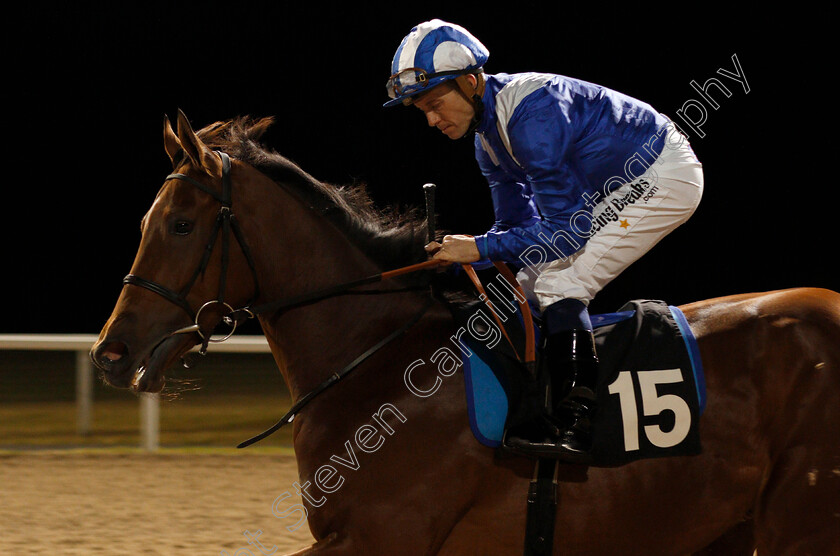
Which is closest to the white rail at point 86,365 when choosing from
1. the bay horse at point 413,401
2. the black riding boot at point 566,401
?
the bay horse at point 413,401

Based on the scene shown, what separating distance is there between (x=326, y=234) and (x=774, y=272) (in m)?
11.1

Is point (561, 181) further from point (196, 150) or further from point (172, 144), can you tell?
point (172, 144)

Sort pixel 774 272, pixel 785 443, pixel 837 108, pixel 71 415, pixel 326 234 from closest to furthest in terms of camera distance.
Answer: pixel 785 443 → pixel 326 234 → pixel 71 415 → pixel 837 108 → pixel 774 272

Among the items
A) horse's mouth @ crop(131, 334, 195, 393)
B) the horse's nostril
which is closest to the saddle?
horse's mouth @ crop(131, 334, 195, 393)

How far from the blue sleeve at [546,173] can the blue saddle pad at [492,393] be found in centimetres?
32

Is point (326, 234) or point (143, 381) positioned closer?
point (143, 381)

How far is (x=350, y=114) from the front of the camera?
1288cm

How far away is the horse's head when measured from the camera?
2.09m

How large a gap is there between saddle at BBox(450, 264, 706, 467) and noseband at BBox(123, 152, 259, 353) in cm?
63

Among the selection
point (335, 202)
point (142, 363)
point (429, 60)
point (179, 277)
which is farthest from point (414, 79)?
point (142, 363)

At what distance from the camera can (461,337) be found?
227 cm

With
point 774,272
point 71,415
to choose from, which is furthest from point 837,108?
point 71,415

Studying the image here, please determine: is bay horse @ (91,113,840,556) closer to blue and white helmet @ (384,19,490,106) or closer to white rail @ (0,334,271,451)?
blue and white helmet @ (384,19,490,106)

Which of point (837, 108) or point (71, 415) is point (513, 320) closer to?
point (71, 415)
